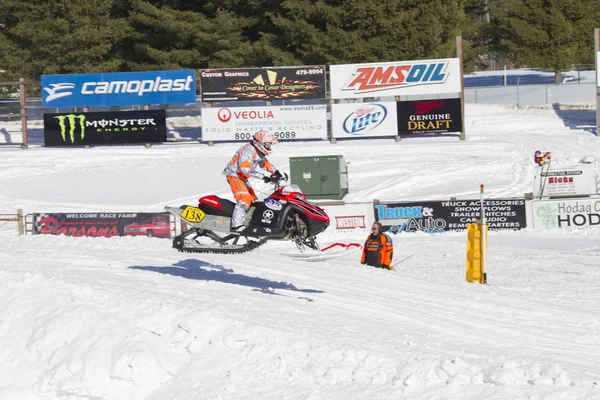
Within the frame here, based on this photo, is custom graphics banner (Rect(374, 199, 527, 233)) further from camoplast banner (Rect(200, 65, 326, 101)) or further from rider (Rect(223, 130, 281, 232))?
rider (Rect(223, 130, 281, 232))

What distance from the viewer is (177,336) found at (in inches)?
435

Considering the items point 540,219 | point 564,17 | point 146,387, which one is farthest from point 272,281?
point 564,17

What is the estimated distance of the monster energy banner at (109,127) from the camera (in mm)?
38188

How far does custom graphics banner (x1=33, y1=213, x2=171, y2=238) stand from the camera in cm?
2556

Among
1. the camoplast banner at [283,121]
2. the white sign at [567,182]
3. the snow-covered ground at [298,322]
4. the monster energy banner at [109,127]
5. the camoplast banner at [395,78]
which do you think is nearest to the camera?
the snow-covered ground at [298,322]

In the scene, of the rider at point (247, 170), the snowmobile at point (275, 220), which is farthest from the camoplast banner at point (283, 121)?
the rider at point (247, 170)

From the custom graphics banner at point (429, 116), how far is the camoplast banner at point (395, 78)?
1.85ft

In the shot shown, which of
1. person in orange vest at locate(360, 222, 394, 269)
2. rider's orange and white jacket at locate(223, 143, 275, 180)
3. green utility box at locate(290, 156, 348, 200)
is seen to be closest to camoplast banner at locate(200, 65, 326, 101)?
green utility box at locate(290, 156, 348, 200)

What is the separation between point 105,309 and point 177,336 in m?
1.60

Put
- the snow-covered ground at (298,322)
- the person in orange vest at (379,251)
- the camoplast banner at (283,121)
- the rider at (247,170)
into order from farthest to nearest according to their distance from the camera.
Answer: the camoplast banner at (283,121)
the person in orange vest at (379,251)
the rider at (247,170)
the snow-covered ground at (298,322)

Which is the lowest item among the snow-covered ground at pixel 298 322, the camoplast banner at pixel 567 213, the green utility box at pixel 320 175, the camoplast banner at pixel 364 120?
the snow-covered ground at pixel 298 322

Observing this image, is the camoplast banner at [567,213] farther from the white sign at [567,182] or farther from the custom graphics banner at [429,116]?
the custom graphics banner at [429,116]

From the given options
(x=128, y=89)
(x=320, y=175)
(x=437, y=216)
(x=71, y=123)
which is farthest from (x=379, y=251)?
(x=71, y=123)

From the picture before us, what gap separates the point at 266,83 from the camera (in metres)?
37.1
